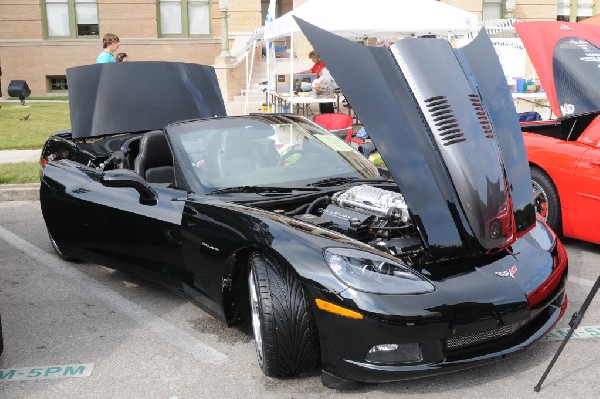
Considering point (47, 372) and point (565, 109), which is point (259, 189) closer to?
point (47, 372)

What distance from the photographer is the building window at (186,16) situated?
86.0 feet

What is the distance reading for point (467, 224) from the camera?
349 cm

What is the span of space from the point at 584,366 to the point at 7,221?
19.7ft

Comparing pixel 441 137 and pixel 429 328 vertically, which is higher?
pixel 441 137

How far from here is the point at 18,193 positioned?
28.0 ft

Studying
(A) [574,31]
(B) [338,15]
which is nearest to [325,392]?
(A) [574,31]

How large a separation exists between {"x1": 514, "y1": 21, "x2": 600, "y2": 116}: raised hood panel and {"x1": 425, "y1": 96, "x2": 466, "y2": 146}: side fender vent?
87.5 inches

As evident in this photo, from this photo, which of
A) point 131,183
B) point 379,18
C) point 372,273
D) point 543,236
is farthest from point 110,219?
point 379,18

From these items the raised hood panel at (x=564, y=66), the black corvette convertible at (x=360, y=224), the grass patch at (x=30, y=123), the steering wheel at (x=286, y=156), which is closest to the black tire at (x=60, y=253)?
the black corvette convertible at (x=360, y=224)

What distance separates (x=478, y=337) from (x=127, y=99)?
394cm

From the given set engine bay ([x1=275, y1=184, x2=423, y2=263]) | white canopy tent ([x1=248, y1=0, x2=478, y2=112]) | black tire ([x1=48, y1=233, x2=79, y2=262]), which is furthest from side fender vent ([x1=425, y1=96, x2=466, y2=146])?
white canopy tent ([x1=248, y1=0, x2=478, y2=112])

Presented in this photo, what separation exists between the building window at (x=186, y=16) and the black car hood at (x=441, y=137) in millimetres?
23363

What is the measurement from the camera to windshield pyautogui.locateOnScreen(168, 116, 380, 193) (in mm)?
4453

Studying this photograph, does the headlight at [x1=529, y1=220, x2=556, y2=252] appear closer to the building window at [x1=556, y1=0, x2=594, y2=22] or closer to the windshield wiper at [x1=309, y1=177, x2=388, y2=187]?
the windshield wiper at [x1=309, y1=177, x2=388, y2=187]
